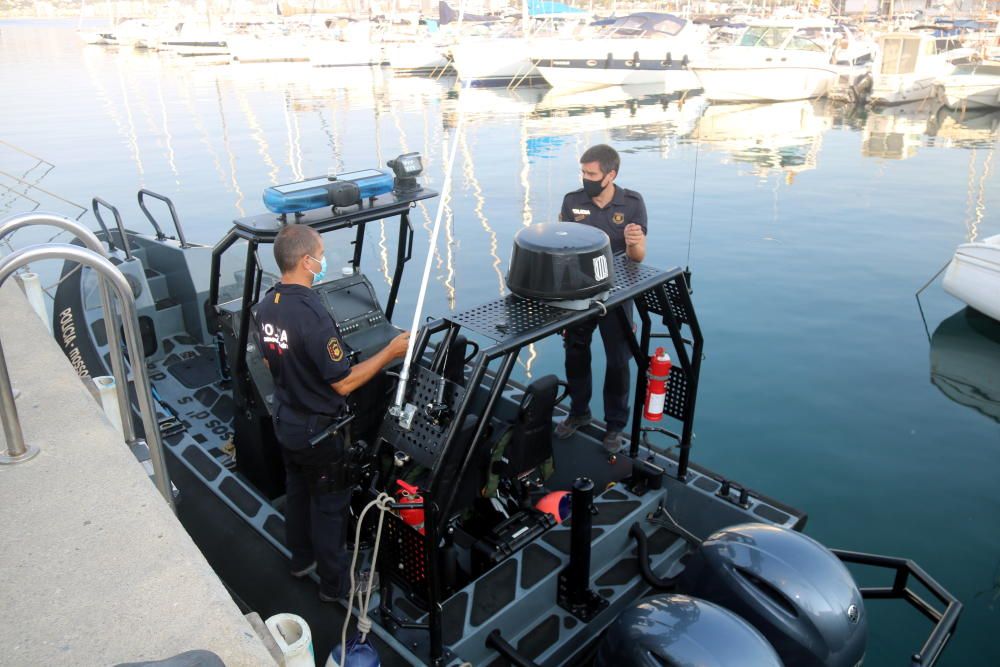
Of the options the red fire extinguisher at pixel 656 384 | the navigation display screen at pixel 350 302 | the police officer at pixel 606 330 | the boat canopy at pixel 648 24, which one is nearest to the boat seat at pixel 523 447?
the red fire extinguisher at pixel 656 384

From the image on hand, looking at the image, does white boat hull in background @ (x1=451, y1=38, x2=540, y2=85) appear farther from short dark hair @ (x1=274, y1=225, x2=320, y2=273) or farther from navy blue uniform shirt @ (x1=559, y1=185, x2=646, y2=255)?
short dark hair @ (x1=274, y1=225, x2=320, y2=273)

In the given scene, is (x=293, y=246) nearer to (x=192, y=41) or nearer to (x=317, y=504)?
(x=317, y=504)

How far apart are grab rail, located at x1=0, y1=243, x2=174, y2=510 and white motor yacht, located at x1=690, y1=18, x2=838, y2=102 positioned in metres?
30.3

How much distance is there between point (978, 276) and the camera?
28.4ft

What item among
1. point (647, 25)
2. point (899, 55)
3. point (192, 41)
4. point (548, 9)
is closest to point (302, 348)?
point (899, 55)

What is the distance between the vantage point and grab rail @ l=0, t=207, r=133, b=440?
108 inches

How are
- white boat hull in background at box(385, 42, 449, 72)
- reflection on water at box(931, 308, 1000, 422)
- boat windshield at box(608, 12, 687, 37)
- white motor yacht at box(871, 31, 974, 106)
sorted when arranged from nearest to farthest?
reflection on water at box(931, 308, 1000, 422), white motor yacht at box(871, 31, 974, 106), boat windshield at box(608, 12, 687, 37), white boat hull in background at box(385, 42, 449, 72)

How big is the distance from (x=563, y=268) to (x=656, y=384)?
135 cm

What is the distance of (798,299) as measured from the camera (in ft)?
32.7

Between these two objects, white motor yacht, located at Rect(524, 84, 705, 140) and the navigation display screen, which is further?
white motor yacht, located at Rect(524, 84, 705, 140)

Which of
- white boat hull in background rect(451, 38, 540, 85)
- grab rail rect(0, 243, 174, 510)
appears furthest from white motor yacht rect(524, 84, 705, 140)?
grab rail rect(0, 243, 174, 510)

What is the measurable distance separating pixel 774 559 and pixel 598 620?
986mm

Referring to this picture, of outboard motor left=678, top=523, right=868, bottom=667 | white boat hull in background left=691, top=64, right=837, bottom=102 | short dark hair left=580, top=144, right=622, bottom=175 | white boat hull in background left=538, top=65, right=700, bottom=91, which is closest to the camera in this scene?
outboard motor left=678, top=523, right=868, bottom=667

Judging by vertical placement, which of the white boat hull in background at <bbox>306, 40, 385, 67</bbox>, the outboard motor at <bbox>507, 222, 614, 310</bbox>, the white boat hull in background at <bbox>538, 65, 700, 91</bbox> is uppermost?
the white boat hull in background at <bbox>306, 40, 385, 67</bbox>
